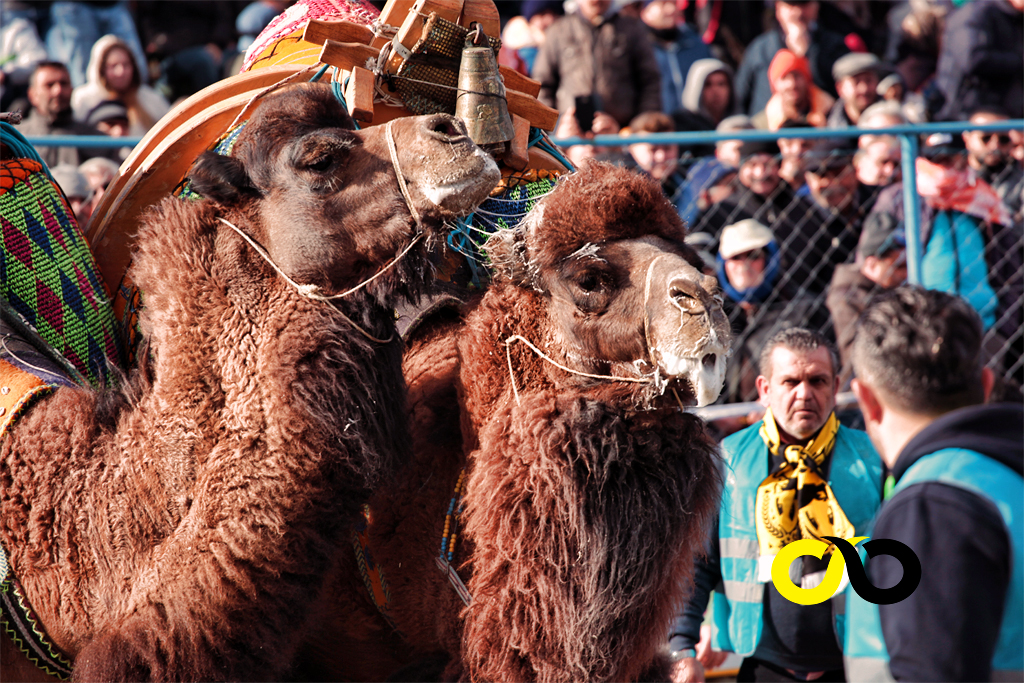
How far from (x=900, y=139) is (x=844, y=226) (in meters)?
0.54

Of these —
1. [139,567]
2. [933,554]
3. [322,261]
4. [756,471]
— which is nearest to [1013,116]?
[756,471]

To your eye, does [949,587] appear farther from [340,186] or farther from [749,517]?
[340,186]

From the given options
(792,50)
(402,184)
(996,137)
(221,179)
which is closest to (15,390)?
(221,179)

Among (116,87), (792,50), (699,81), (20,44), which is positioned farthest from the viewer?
(792,50)

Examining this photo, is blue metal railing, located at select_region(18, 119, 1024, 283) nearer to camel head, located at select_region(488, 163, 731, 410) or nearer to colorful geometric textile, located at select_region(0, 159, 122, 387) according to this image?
colorful geometric textile, located at select_region(0, 159, 122, 387)

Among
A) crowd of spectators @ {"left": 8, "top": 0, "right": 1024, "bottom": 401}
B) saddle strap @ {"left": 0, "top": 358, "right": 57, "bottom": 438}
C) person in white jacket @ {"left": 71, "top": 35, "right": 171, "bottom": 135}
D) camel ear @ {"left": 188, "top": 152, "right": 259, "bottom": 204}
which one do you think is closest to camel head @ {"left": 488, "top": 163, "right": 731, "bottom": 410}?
camel ear @ {"left": 188, "top": 152, "right": 259, "bottom": 204}

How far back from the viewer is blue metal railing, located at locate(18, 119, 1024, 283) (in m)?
5.12

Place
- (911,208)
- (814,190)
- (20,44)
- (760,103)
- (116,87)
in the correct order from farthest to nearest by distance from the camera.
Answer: (760,103) → (20,44) → (116,87) → (814,190) → (911,208)

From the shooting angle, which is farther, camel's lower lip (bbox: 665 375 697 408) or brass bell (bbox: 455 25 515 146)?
brass bell (bbox: 455 25 515 146)

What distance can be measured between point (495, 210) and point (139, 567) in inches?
46.4

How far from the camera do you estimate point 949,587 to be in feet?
7.45

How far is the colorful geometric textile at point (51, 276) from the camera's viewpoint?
8.02 ft

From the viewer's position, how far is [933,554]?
2.29 meters

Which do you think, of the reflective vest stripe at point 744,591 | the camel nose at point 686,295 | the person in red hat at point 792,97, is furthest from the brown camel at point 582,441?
the person in red hat at point 792,97
